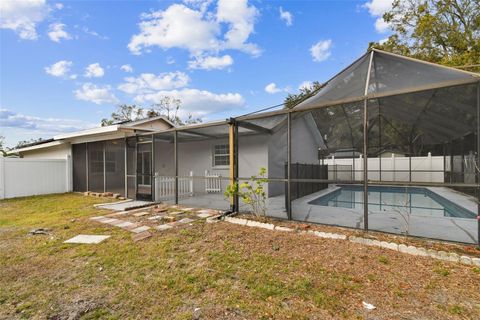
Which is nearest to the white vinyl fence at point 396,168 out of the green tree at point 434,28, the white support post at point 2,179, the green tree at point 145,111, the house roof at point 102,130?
the green tree at point 434,28

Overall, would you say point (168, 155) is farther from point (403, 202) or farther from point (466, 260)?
point (466, 260)

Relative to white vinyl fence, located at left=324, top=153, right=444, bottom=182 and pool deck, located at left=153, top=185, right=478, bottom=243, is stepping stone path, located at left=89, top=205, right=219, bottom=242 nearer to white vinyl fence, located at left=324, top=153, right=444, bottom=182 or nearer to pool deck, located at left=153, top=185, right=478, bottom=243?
pool deck, located at left=153, top=185, right=478, bottom=243

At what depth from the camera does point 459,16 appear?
12469 millimetres

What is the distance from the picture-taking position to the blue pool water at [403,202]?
6.42m

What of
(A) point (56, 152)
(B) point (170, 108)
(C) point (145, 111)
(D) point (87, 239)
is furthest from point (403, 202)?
(C) point (145, 111)

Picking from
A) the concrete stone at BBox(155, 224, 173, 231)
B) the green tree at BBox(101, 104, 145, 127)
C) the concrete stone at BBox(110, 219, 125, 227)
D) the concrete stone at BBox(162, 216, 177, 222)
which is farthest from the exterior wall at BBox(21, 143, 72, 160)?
the green tree at BBox(101, 104, 145, 127)

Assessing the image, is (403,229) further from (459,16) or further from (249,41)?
(459,16)

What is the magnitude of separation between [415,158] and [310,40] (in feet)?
27.5

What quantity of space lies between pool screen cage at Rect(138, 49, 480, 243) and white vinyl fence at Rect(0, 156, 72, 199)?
4.32 metres

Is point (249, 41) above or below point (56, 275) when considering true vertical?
above

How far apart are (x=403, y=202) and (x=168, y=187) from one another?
876cm

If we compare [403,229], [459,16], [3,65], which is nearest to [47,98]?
[3,65]

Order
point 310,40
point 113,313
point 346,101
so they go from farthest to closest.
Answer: point 310,40
point 346,101
point 113,313

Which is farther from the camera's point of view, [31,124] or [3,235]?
[31,124]
